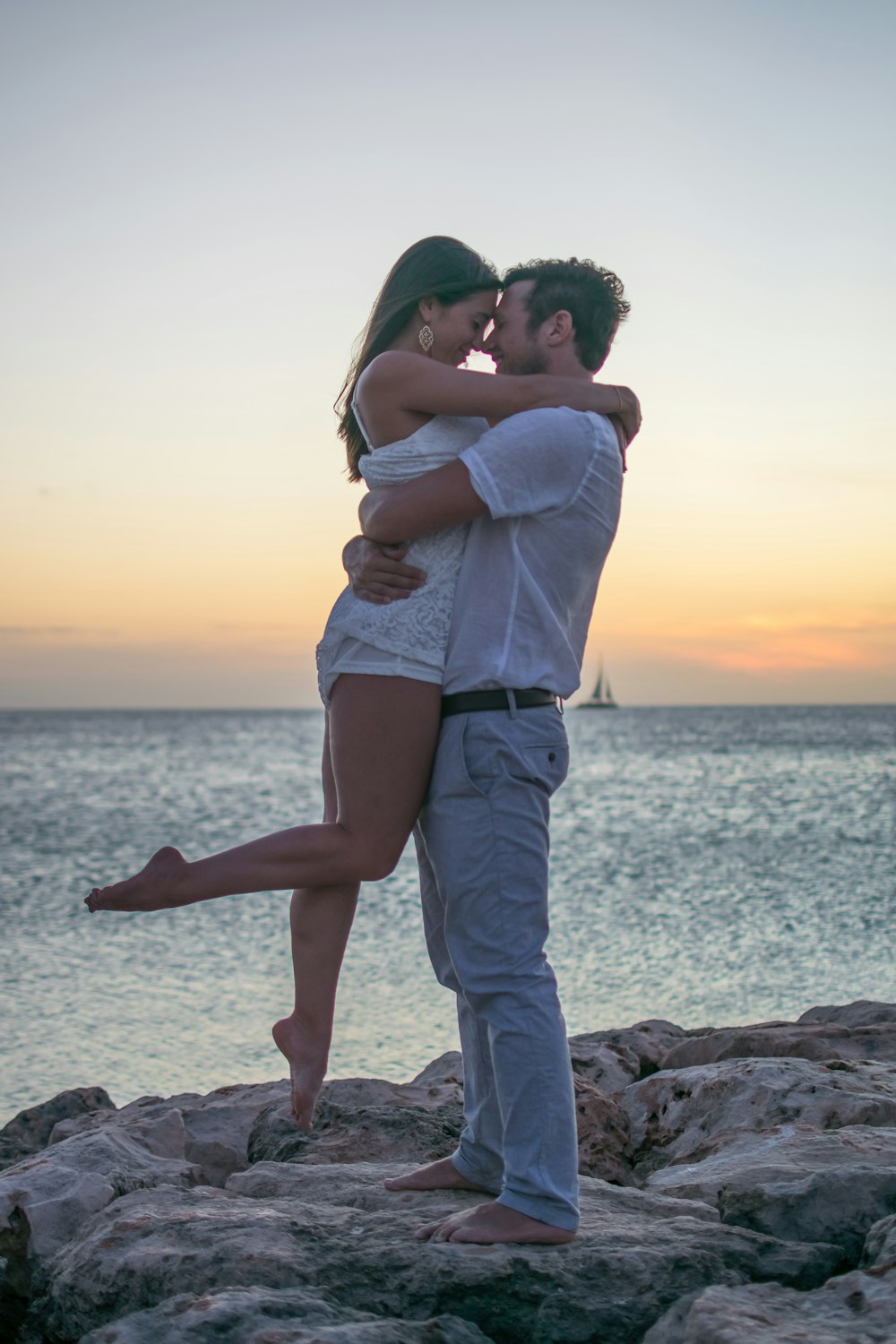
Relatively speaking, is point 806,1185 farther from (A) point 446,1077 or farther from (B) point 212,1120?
(B) point 212,1120

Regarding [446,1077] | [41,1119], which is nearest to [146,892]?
[446,1077]

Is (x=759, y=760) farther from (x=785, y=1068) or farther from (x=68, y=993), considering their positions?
(x=785, y=1068)

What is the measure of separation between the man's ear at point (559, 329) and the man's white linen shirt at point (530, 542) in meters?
0.20

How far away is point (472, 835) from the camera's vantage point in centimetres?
243

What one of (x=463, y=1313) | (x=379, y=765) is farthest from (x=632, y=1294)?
(x=379, y=765)

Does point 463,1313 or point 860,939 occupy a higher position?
point 463,1313

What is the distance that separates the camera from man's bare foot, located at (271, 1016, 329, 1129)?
2766mm

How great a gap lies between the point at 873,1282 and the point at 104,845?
16.6 metres

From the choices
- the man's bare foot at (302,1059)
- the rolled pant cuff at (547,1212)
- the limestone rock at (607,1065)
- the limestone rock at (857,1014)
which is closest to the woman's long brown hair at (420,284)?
the man's bare foot at (302,1059)

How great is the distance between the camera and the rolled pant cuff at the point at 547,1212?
2.43 meters

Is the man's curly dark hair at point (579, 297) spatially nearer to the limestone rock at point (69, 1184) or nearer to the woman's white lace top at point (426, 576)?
the woman's white lace top at point (426, 576)

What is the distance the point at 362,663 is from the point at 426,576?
217 mm

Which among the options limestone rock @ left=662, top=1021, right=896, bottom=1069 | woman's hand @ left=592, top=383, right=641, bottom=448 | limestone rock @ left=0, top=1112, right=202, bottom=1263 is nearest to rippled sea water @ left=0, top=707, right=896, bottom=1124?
limestone rock @ left=662, top=1021, right=896, bottom=1069

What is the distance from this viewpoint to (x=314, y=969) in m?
2.77
